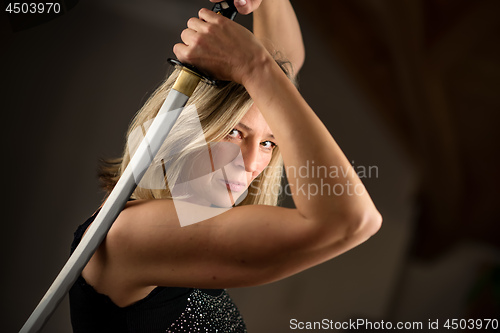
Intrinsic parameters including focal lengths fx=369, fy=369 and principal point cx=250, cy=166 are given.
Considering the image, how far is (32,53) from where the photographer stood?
2.29 ft

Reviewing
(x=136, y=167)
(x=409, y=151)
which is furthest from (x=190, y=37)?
(x=409, y=151)

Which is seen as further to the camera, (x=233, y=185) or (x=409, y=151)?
(x=409, y=151)

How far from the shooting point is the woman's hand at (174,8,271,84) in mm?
354

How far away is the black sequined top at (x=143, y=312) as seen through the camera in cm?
43

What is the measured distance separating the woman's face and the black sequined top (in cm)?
13

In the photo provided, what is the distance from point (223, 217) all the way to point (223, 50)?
16 centimetres

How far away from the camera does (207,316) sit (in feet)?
1.73

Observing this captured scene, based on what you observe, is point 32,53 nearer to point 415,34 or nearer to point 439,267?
point 415,34

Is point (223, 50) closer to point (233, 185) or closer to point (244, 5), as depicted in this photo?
point (244, 5)

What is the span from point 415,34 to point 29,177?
933mm

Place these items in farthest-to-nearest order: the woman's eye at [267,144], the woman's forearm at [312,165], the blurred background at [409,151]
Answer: the blurred background at [409,151], the woman's eye at [267,144], the woman's forearm at [312,165]

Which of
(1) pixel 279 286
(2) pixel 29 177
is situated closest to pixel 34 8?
(2) pixel 29 177

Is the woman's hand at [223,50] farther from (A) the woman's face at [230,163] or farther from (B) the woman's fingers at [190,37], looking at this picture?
(A) the woman's face at [230,163]

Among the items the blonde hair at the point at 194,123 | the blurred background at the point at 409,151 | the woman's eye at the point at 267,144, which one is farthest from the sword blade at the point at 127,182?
the blurred background at the point at 409,151
